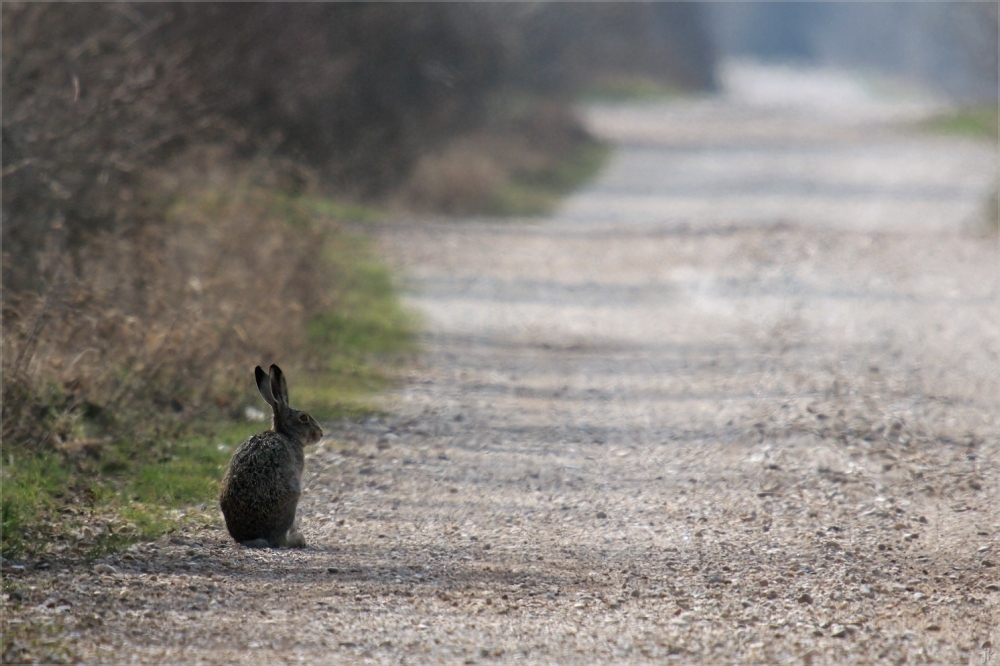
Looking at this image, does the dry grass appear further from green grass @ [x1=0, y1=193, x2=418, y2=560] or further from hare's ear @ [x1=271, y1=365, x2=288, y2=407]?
hare's ear @ [x1=271, y1=365, x2=288, y2=407]

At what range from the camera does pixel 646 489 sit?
632 cm

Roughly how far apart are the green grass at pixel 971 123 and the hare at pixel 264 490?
2651 cm

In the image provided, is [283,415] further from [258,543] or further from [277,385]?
[258,543]

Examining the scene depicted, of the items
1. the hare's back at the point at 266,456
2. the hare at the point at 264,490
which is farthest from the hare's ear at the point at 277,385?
the hare's back at the point at 266,456

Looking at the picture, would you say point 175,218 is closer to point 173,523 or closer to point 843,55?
point 173,523

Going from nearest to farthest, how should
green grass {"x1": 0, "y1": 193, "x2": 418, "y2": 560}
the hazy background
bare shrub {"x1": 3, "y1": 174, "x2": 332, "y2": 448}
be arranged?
green grass {"x1": 0, "y1": 193, "x2": 418, "y2": 560} → bare shrub {"x1": 3, "y1": 174, "x2": 332, "y2": 448} → the hazy background

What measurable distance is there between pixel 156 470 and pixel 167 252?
3244 millimetres

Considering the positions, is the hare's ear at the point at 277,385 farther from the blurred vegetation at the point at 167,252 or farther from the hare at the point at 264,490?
the blurred vegetation at the point at 167,252

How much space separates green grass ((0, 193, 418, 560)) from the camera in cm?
524

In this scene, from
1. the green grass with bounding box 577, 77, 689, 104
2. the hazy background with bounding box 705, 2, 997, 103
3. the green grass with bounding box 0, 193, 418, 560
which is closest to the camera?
the green grass with bounding box 0, 193, 418, 560

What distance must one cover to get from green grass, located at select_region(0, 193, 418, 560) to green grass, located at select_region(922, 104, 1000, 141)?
23.3 metres

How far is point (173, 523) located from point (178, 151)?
6285mm

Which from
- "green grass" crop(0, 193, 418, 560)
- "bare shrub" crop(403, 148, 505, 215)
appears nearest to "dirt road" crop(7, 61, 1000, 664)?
"green grass" crop(0, 193, 418, 560)

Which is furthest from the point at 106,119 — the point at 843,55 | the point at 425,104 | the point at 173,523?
the point at 843,55
